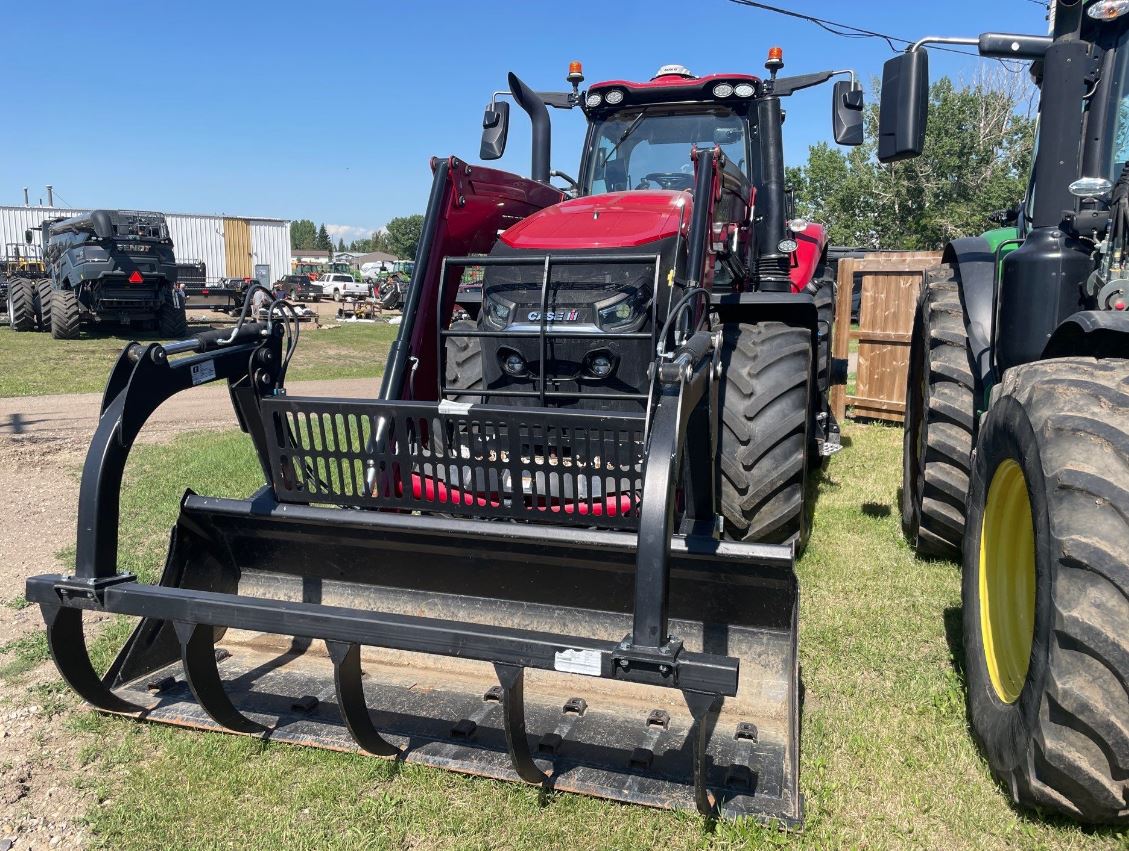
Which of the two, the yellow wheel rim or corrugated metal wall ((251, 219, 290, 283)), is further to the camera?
corrugated metal wall ((251, 219, 290, 283))

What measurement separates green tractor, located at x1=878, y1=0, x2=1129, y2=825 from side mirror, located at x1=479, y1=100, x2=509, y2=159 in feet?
9.80

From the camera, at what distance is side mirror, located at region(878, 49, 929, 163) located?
2.99 metres

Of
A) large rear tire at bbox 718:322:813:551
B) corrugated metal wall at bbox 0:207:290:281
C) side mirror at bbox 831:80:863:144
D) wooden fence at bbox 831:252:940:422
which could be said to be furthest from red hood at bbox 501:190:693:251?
corrugated metal wall at bbox 0:207:290:281

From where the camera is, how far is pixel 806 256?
21.9ft

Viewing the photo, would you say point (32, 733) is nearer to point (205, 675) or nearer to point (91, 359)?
point (205, 675)

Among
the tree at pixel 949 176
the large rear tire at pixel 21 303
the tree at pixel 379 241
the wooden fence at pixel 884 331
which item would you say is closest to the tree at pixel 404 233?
the tree at pixel 379 241

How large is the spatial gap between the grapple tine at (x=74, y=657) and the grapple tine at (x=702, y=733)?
2.00 metres

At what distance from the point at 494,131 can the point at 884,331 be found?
4861 mm

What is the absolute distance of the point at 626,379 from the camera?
12.5 feet

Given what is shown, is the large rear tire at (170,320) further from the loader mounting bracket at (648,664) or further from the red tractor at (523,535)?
the loader mounting bracket at (648,664)

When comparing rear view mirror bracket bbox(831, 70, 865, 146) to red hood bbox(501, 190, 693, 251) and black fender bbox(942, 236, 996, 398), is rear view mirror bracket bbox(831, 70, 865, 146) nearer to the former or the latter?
black fender bbox(942, 236, 996, 398)

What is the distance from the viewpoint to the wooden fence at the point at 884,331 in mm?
8484

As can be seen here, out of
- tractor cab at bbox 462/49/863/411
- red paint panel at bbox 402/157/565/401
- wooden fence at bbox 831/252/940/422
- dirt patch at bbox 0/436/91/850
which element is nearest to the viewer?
dirt patch at bbox 0/436/91/850

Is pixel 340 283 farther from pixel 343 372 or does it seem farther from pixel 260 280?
pixel 260 280
